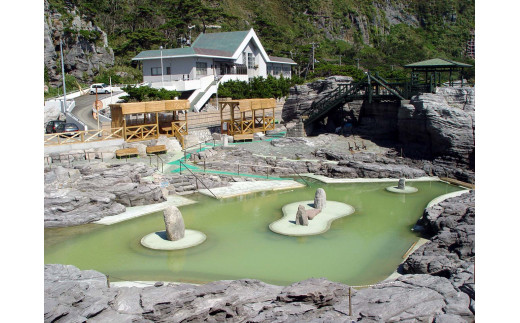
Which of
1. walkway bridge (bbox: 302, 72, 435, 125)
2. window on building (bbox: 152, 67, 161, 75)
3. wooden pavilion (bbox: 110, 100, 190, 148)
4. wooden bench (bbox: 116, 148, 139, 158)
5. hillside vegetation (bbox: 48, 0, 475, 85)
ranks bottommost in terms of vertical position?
wooden bench (bbox: 116, 148, 139, 158)

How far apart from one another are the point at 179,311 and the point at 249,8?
8932 cm

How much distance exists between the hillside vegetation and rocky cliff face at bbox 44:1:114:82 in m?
2.28

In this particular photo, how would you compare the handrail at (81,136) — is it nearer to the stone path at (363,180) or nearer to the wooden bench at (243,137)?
the wooden bench at (243,137)

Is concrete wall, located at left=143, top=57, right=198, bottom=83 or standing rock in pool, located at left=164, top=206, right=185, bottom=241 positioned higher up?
concrete wall, located at left=143, top=57, right=198, bottom=83

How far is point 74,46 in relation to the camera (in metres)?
51.7

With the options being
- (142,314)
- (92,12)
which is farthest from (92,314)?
(92,12)

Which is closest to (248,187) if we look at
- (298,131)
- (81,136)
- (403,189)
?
(403,189)

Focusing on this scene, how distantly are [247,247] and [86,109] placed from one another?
27.2m

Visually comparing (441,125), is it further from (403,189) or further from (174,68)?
(174,68)

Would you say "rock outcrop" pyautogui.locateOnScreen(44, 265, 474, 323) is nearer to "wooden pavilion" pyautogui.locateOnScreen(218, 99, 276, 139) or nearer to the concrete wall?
"wooden pavilion" pyautogui.locateOnScreen(218, 99, 276, 139)

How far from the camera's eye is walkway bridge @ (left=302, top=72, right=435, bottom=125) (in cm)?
3209

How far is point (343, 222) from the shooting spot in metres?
18.1

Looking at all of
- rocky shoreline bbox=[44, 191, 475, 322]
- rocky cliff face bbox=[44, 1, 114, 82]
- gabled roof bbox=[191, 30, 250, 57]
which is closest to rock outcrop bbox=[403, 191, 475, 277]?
rocky shoreline bbox=[44, 191, 475, 322]

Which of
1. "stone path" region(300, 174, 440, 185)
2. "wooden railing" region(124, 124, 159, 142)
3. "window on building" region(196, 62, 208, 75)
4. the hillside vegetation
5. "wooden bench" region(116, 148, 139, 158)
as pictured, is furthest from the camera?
the hillside vegetation
